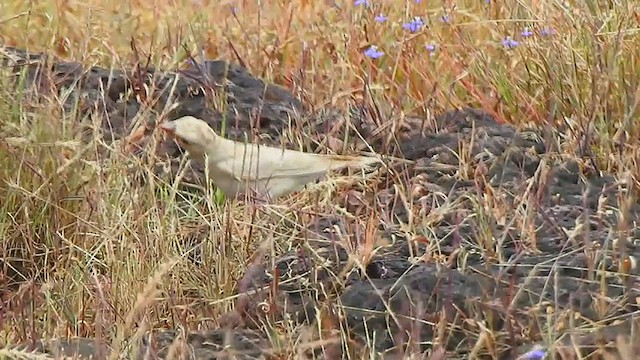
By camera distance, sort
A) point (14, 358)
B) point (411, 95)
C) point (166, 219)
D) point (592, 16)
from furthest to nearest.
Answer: point (411, 95), point (592, 16), point (166, 219), point (14, 358)

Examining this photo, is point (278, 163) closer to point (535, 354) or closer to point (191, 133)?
point (191, 133)

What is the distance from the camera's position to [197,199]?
3721 mm

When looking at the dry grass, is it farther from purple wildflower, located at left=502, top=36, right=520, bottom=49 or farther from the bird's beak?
the bird's beak

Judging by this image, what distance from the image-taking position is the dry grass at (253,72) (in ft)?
9.58

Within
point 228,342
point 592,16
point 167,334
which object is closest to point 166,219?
point 167,334

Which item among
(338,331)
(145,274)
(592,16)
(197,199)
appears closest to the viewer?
(338,331)

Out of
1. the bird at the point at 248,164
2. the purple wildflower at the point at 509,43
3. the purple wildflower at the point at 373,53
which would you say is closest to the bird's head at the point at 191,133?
the bird at the point at 248,164

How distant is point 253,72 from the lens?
4.94 m

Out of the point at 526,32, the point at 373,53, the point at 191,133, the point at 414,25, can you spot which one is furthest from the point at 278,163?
the point at 414,25

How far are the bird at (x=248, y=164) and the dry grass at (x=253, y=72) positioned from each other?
0.23ft

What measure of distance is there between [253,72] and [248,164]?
152cm

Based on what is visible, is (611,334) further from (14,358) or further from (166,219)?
(166,219)

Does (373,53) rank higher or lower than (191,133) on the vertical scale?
lower

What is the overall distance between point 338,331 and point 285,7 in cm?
351
